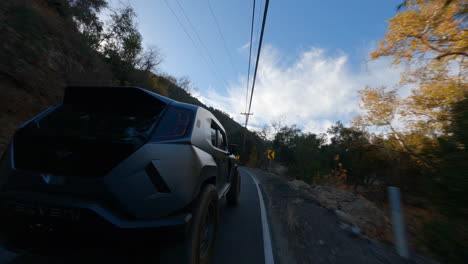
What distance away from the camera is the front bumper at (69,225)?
140cm

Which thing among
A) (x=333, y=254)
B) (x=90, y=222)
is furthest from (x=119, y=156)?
(x=333, y=254)

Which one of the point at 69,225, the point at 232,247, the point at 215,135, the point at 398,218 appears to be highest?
the point at 215,135

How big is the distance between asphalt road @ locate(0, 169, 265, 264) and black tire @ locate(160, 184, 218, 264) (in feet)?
1.65

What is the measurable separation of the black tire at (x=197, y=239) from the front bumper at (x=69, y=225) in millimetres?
168

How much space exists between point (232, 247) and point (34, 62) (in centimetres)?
977

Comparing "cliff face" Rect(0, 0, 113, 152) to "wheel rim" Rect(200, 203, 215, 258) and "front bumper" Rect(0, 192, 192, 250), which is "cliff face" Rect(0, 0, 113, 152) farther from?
"wheel rim" Rect(200, 203, 215, 258)

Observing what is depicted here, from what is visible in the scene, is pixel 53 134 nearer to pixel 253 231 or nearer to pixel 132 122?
pixel 132 122

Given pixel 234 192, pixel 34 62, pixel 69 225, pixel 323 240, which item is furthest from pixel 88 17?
pixel 323 240

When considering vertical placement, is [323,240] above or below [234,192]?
below

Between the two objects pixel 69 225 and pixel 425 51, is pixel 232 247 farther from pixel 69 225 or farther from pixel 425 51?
pixel 425 51

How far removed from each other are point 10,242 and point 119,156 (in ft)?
3.53

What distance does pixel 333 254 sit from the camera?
10.3ft

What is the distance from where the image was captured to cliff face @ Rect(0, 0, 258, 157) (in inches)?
243

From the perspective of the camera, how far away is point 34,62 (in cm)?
763
